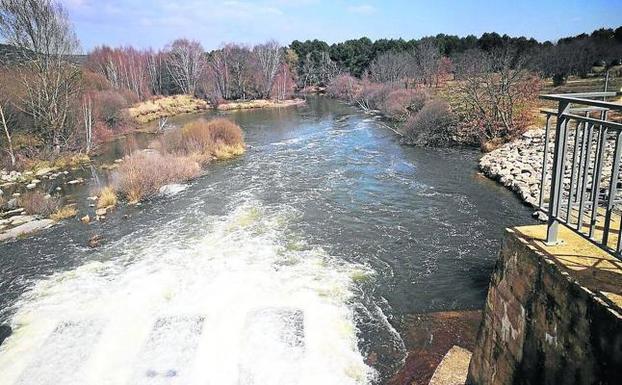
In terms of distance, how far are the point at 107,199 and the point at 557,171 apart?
753 inches

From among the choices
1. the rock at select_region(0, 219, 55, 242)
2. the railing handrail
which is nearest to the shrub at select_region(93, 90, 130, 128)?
the rock at select_region(0, 219, 55, 242)

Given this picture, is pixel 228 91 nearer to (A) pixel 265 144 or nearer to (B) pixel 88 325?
(A) pixel 265 144

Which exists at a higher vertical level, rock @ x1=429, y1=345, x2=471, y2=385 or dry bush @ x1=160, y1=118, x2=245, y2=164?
dry bush @ x1=160, y1=118, x2=245, y2=164

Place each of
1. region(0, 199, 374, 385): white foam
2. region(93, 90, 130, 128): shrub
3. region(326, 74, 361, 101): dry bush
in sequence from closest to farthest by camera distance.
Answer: region(0, 199, 374, 385): white foam < region(93, 90, 130, 128): shrub < region(326, 74, 361, 101): dry bush

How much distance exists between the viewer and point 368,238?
15164 millimetres

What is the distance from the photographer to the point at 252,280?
12617mm

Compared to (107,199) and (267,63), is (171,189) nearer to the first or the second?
(107,199)

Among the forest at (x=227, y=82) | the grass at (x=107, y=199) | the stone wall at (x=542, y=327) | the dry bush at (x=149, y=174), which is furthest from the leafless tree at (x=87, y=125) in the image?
the stone wall at (x=542, y=327)

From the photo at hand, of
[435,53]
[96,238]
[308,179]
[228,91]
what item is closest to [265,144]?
[308,179]

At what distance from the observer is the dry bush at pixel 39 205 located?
1898 centimetres

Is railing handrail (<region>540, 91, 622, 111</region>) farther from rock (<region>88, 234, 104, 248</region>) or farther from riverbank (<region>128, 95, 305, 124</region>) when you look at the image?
riverbank (<region>128, 95, 305, 124</region>)

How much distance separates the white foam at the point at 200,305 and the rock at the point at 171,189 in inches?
229

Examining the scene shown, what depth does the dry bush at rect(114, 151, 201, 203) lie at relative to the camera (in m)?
20.7

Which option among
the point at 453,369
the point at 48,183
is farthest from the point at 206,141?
the point at 453,369
